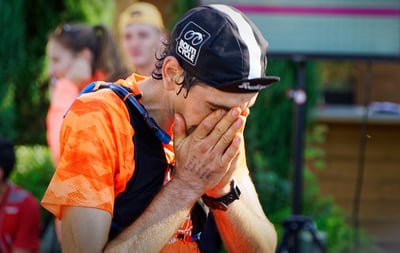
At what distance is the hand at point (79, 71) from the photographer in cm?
468

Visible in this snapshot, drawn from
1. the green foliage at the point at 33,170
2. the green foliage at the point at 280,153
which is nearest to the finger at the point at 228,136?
the green foliage at the point at 280,153

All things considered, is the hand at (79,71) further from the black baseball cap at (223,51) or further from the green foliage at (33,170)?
the black baseball cap at (223,51)

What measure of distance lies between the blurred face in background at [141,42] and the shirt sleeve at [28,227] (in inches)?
39.5

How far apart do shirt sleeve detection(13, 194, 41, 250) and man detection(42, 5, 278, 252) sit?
272cm

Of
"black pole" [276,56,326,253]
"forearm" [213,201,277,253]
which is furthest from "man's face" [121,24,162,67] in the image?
"forearm" [213,201,277,253]

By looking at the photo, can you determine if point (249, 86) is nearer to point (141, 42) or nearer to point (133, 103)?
point (133, 103)

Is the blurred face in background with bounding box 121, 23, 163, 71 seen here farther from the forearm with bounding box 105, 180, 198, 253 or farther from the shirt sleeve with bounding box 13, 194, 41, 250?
the forearm with bounding box 105, 180, 198, 253

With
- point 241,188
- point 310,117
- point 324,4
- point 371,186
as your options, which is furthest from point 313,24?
point 371,186

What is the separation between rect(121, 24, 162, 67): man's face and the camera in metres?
4.60

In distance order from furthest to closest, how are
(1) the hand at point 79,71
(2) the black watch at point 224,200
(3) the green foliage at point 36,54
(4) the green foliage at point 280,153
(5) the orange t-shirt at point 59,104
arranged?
(3) the green foliage at point 36,54 < (4) the green foliage at point 280,153 < (1) the hand at point 79,71 < (5) the orange t-shirt at point 59,104 < (2) the black watch at point 224,200

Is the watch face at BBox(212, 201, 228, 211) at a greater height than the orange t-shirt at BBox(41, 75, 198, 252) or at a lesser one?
lesser

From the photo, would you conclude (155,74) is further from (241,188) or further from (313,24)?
(313,24)

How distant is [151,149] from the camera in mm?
2318

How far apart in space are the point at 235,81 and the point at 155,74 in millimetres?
328
